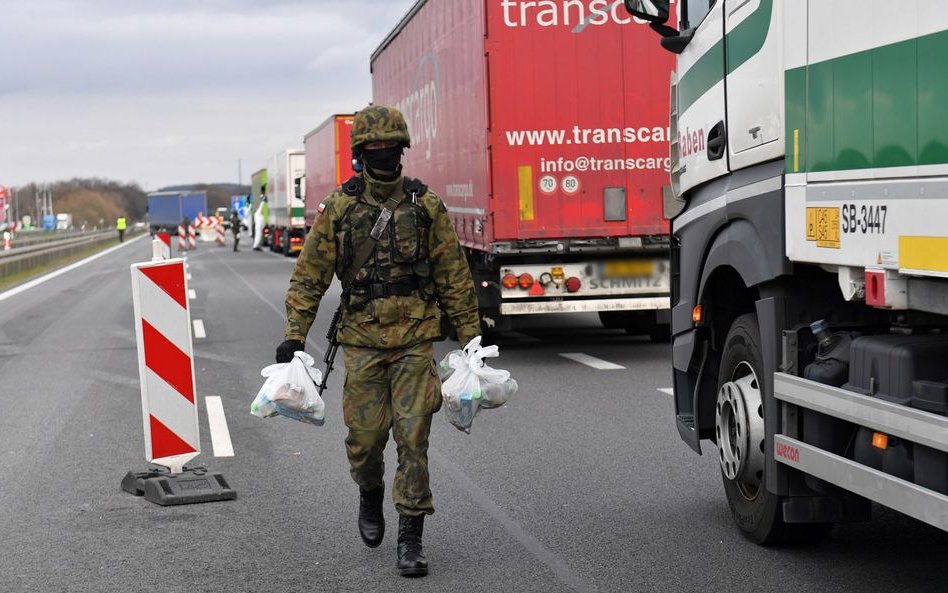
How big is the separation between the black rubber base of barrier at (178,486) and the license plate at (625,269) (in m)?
6.23

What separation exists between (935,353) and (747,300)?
6.07 feet

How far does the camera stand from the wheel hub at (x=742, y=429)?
5734mm

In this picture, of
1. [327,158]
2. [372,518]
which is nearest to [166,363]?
[372,518]

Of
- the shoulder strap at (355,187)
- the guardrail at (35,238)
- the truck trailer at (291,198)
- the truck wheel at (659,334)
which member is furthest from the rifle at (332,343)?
the guardrail at (35,238)

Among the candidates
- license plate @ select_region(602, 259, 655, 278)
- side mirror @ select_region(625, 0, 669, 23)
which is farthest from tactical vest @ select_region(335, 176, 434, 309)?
license plate @ select_region(602, 259, 655, 278)

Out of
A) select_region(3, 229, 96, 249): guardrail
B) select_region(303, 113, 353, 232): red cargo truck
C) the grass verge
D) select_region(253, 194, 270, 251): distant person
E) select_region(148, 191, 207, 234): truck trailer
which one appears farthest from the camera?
select_region(148, 191, 207, 234): truck trailer

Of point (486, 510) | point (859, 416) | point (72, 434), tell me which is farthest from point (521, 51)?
point (859, 416)

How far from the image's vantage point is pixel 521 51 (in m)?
12.7

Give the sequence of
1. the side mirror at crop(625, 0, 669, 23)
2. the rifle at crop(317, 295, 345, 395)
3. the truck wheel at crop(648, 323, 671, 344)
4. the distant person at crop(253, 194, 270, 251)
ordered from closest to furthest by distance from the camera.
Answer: the rifle at crop(317, 295, 345, 395), the side mirror at crop(625, 0, 669, 23), the truck wheel at crop(648, 323, 671, 344), the distant person at crop(253, 194, 270, 251)

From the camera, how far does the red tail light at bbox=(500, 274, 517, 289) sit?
43.2 feet

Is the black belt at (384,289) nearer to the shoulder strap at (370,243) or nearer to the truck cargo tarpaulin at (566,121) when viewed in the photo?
the shoulder strap at (370,243)

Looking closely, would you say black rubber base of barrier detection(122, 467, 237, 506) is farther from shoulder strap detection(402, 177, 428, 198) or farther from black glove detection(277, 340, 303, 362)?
shoulder strap detection(402, 177, 428, 198)

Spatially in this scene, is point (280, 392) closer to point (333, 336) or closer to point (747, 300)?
point (333, 336)

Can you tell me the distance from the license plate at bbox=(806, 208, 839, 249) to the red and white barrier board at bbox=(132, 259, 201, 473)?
3.63 meters
